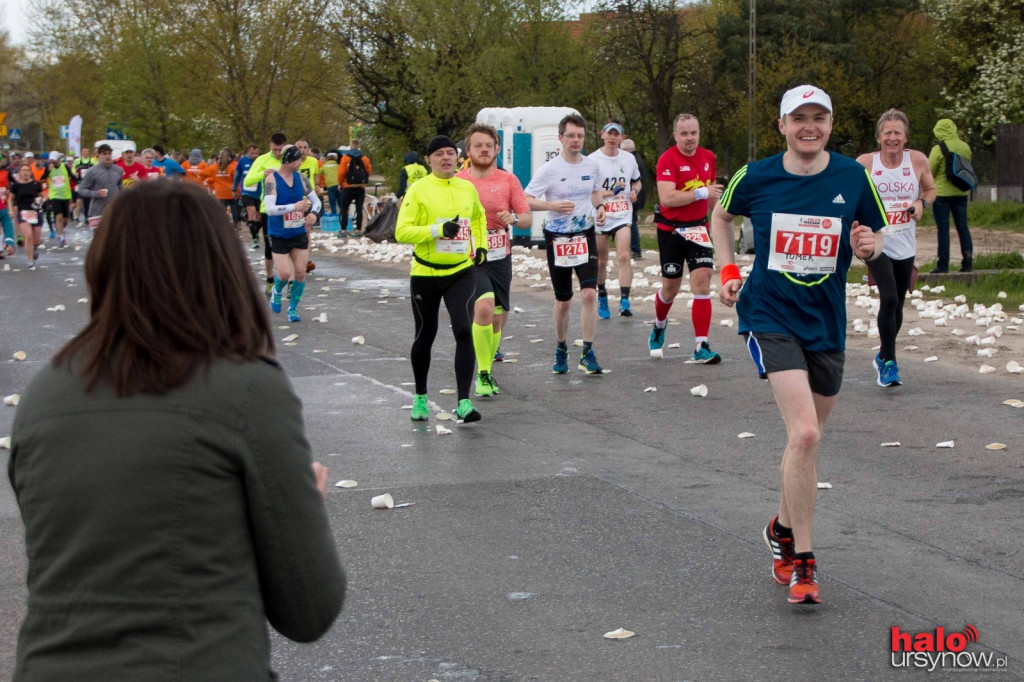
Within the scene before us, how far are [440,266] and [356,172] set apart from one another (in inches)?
815

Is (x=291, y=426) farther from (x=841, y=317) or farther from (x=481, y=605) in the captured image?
(x=841, y=317)

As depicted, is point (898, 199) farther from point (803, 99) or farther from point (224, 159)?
point (224, 159)

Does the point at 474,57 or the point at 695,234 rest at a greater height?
the point at 474,57

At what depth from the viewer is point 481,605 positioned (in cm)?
523

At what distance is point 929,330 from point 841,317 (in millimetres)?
7842

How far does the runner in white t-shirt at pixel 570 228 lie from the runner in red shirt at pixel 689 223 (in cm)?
65

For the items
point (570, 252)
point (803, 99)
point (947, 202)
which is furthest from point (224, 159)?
point (803, 99)

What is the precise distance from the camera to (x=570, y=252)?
11.1 metres

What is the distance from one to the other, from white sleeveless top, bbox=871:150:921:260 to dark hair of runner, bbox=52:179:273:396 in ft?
26.6

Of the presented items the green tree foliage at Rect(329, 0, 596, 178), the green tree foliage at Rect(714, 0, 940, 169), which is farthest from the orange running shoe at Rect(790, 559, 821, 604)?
the green tree foliage at Rect(714, 0, 940, 169)

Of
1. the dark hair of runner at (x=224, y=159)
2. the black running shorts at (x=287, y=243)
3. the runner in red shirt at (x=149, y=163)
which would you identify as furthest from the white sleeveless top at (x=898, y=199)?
the dark hair of runner at (x=224, y=159)

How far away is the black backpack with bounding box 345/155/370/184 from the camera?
1144 inches

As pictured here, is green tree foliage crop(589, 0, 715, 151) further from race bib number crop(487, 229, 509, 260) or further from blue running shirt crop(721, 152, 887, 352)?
blue running shirt crop(721, 152, 887, 352)

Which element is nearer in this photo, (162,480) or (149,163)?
(162,480)
